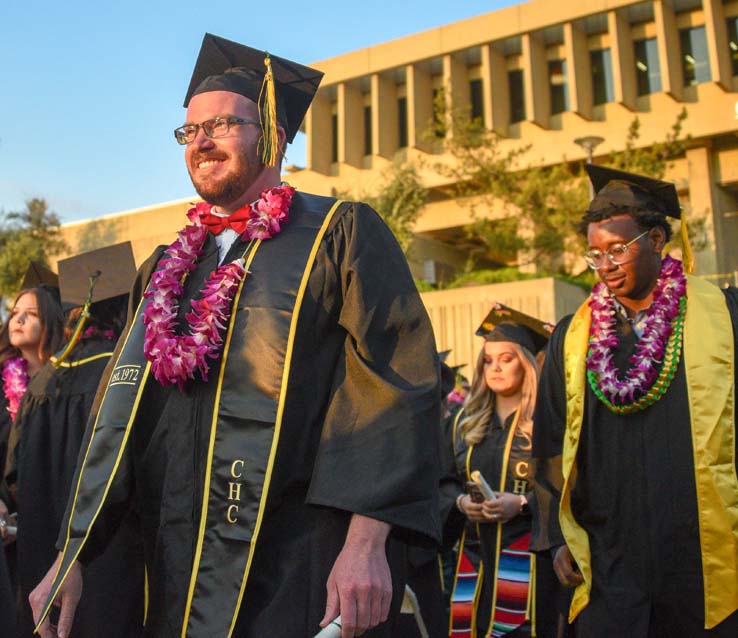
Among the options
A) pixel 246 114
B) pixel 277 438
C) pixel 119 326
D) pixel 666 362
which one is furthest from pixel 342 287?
pixel 119 326

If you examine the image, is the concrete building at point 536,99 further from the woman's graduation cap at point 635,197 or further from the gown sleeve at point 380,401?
the gown sleeve at point 380,401

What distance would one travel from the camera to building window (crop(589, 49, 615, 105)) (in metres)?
29.3

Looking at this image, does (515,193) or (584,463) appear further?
(515,193)

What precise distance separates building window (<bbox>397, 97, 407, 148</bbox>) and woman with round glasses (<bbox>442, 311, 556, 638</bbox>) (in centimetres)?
2683

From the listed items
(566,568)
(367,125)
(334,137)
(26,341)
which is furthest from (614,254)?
(334,137)

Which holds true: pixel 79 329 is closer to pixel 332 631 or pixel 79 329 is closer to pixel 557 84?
pixel 332 631

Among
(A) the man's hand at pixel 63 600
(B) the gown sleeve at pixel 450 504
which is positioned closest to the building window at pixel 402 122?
(B) the gown sleeve at pixel 450 504

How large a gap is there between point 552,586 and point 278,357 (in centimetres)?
392

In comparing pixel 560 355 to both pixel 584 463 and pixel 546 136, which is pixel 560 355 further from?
pixel 546 136

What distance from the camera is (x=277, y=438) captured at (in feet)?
7.98

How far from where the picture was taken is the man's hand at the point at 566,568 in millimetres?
3982

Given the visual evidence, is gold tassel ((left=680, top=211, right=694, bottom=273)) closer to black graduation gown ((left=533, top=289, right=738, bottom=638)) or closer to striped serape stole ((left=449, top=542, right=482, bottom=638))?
black graduation gown ((left=533, top=289, right=738, bottom=638))

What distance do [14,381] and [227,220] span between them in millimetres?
3882

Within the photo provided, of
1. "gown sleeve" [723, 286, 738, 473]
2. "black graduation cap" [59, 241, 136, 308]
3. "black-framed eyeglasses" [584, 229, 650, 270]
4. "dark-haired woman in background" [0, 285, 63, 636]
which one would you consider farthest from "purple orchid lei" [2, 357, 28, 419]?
"gown sleeve" [723, 286, 738, 473]
